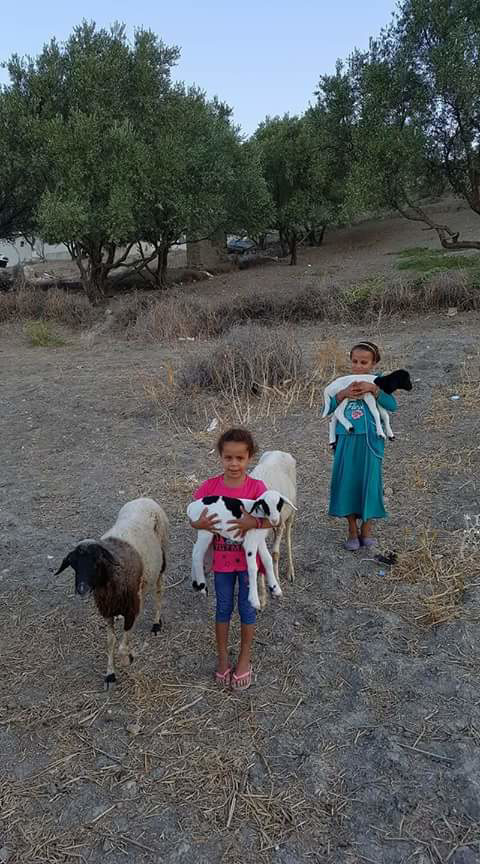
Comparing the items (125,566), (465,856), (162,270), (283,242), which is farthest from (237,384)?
(283,242)

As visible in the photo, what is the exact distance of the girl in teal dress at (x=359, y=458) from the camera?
4207 mm

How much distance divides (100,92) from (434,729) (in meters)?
16.7

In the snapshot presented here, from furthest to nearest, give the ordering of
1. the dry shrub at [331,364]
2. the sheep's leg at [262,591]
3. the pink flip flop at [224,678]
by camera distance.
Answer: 1. the dry shrub at [331,364]
2. the sheep's leg at [262,591]
3. the pink flip flop at [224,678]

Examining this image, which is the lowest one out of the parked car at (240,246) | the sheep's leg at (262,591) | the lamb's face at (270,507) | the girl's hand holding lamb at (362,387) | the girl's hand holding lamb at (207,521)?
the sheep's leg at (262,591)

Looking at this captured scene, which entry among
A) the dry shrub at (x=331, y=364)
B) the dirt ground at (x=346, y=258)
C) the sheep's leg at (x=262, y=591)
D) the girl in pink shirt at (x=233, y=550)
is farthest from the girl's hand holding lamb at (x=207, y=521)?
the dirt ground at (x=346, y=258)

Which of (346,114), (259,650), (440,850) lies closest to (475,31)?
(346,114)

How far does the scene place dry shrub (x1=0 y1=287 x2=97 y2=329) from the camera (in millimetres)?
15031

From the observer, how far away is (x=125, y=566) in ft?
10.8

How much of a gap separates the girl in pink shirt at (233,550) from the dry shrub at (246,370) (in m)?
5.22

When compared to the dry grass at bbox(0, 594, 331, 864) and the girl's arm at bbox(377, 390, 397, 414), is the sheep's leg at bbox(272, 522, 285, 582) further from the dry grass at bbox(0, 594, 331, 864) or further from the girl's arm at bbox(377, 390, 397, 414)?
the girl's arm at bbox(377, 390, 397, 414)

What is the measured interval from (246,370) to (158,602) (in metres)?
5.20

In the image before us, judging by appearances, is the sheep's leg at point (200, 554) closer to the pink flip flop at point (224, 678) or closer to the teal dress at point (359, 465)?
the pink flip flop at point (224, 678)

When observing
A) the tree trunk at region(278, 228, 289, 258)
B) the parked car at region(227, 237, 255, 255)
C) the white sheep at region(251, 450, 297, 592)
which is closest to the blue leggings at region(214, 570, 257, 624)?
the white sheep at region(251, 450, 297, 592)

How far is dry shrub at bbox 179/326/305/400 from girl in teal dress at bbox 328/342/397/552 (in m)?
3.92
